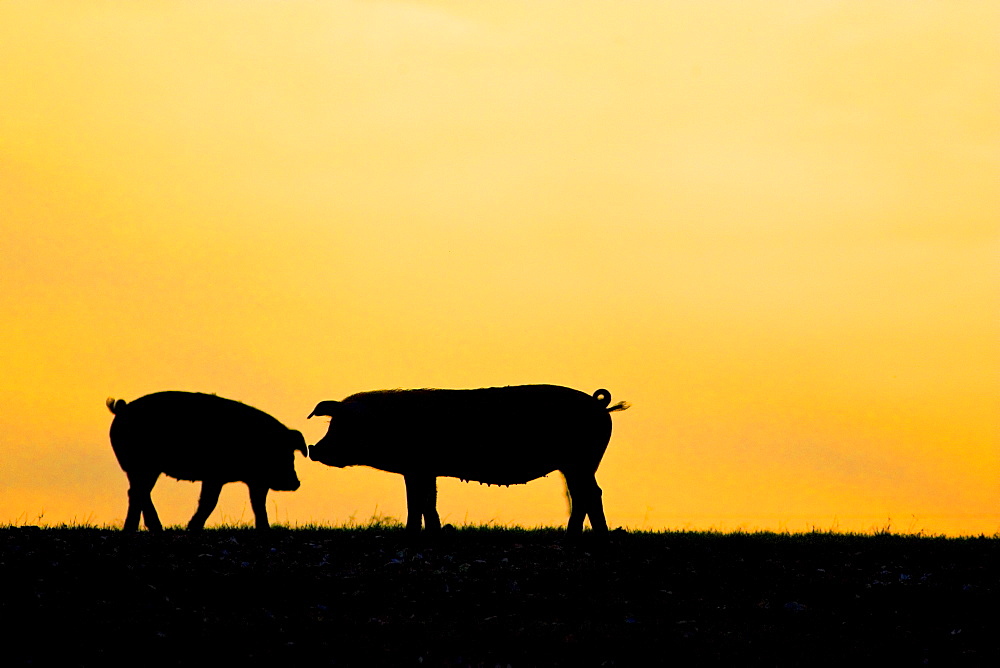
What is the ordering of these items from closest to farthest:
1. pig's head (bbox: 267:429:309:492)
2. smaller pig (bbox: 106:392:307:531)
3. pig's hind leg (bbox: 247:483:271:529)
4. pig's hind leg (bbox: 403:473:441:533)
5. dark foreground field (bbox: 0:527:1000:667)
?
dark foreground field (bbox: 0:527:1000:667)
pig's hind leg (bbox: 403:473:441:533)
smaller pig (bbox: 106:392:307:531)
pig's hind leg (bbox: 247:483:271:529)
pig's head (bbox: 267:429:309:492)

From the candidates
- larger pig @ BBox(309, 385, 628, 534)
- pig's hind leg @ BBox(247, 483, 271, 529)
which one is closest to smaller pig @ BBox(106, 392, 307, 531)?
pig's hind leg @ BBox(247, 483, 271, 529)

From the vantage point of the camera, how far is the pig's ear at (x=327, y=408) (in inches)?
884

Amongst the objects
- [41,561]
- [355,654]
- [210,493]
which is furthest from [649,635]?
[210,493]

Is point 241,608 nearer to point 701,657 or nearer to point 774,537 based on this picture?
point 701,657

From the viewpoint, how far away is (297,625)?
13.5m

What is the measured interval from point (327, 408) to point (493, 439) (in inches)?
135

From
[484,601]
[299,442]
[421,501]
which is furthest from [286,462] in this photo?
[484,601]

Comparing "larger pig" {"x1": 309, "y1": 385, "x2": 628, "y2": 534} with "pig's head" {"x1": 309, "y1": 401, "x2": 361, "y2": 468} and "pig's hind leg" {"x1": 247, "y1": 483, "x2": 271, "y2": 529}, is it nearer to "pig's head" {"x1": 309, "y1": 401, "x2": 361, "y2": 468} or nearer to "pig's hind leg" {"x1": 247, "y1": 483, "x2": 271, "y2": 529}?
"pig's head" {"x1": 309, "y1": 401, "x2": 361, "y2": 468}

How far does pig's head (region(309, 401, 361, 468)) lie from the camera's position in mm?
22234

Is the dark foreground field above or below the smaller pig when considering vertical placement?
below

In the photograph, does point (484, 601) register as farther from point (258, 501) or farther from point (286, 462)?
point (286, 462)

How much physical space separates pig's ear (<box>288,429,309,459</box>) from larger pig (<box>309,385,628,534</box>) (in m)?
2.58

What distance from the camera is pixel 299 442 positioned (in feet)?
79.3

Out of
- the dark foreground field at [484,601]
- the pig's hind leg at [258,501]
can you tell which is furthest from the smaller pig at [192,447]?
the dark foreground field at [484,601]
